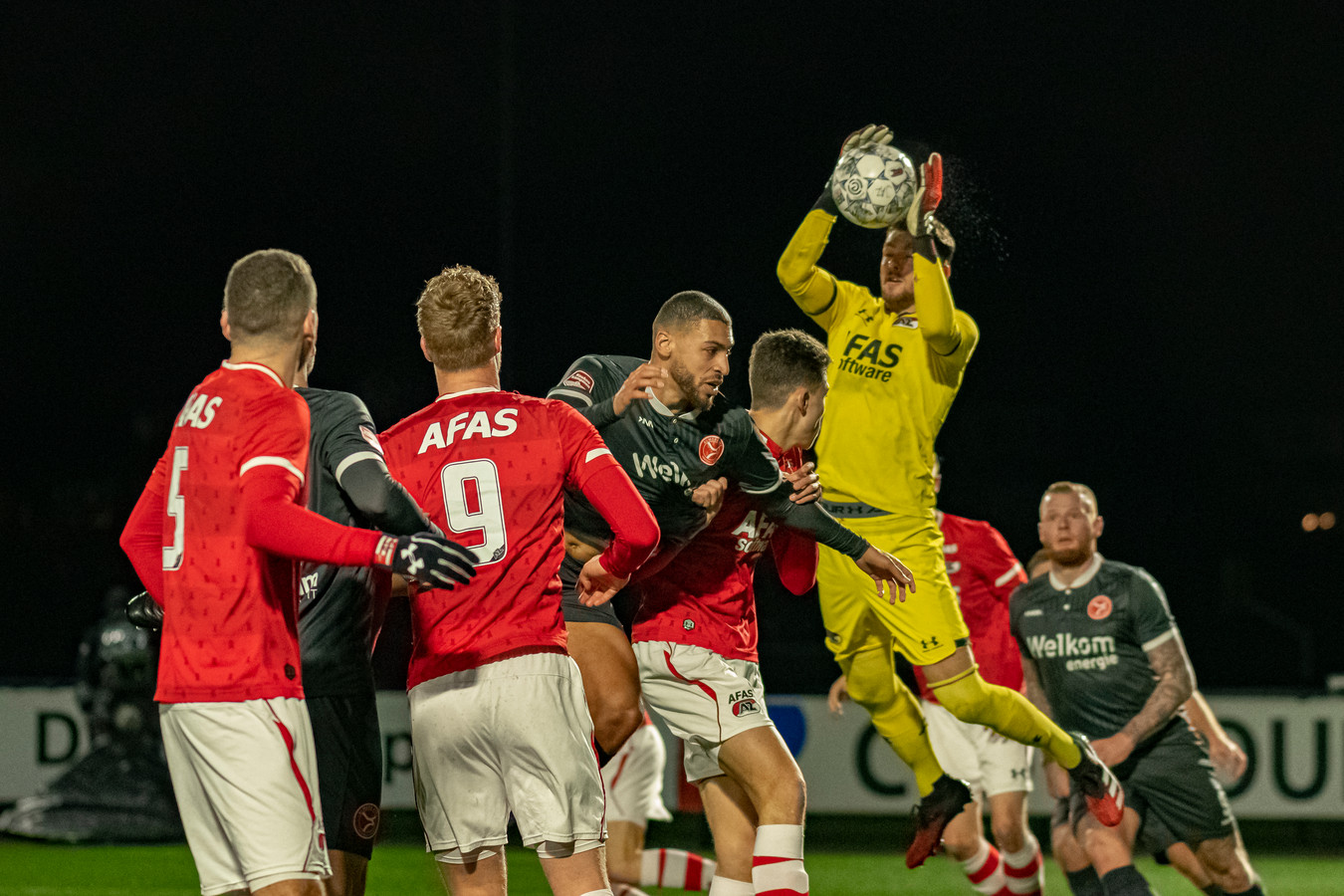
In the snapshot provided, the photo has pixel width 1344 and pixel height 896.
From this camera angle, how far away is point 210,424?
3410 millimetres

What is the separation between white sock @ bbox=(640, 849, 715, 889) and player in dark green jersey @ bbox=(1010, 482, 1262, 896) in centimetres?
187

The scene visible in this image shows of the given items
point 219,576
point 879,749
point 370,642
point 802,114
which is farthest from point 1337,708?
point 802,114

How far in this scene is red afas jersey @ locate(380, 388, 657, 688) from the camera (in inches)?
151

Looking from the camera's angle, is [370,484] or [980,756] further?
[980,756]

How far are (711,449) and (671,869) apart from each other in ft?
A: 11.0

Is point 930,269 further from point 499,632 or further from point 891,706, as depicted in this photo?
point 499,632

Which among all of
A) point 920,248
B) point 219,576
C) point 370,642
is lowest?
point 370,642

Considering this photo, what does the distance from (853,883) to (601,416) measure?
5561mm

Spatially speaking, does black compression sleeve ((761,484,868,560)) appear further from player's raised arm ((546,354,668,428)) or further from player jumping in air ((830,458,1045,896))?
player jumping in air ((830,458,1045,896))

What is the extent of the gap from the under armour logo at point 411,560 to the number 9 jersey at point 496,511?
493 mm

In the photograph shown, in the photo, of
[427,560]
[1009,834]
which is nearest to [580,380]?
[427,560]

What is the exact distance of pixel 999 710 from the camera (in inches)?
237

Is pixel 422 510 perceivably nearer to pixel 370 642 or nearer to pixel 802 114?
pixel 370 642

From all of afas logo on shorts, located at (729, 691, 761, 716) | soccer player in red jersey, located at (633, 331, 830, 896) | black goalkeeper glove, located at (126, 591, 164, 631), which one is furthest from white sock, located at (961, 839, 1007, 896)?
black goalkeeper glove, located at (126, 591, 164, 631)
